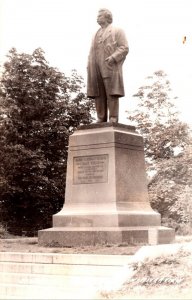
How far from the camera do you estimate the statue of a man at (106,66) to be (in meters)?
14.4

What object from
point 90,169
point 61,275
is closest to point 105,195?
point 90,169

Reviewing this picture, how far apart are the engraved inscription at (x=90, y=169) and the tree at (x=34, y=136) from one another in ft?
48.6

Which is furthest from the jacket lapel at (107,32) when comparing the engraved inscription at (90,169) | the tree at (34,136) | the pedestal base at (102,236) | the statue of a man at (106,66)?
the tree at (34,136)

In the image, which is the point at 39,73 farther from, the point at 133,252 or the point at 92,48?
the point at 133,252

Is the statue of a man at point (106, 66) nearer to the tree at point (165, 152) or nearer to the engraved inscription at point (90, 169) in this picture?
the engraved inscription at point (90, 169)

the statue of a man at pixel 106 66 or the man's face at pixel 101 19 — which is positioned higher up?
the man's face at pixel 101 19

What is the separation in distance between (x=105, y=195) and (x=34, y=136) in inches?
706

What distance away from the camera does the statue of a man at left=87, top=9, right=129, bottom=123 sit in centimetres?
1444

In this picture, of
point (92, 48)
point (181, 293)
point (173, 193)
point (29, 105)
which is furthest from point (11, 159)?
point (181, 293)

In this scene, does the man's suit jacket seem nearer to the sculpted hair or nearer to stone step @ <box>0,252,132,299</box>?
the sculpted hair

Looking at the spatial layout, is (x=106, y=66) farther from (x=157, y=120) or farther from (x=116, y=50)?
(x=157, y=120)

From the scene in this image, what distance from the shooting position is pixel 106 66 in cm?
1451

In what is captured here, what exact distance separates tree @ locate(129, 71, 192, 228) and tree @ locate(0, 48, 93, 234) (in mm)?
3789

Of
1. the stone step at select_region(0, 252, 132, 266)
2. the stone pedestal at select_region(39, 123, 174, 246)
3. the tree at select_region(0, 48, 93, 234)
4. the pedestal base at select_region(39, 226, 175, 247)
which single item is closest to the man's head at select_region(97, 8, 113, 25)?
the stone pedestal at select_region(39, 123, 174, 246)
